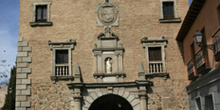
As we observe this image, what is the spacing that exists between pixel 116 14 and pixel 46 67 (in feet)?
15.1

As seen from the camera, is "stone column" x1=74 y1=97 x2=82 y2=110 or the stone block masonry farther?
the stone block masonry

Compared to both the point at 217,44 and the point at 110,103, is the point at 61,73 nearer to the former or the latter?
the point at 110,103

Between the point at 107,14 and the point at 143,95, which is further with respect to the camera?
the point at 107,14

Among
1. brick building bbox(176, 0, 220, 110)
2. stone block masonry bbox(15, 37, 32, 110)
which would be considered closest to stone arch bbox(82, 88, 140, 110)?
brick building bbox(176, 0, 220, 110)

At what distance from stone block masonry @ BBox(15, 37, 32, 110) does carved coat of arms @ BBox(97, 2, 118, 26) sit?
403cm

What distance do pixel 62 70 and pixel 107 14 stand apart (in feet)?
12.4

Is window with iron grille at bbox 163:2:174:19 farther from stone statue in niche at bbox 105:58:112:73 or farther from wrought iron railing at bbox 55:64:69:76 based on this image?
wrought iron railing at bbox 55:64:69:76

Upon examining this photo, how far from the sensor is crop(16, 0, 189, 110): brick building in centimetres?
1372

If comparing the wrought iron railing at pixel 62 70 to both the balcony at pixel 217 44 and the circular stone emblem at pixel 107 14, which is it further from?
the balcony at pixel 217 44

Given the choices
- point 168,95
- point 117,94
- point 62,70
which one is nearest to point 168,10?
point 168,95

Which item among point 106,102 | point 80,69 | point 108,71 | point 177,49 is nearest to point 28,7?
point 80,69

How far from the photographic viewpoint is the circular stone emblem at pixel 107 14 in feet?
48.4

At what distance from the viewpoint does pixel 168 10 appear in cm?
1508

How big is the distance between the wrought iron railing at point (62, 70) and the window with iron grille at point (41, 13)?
2720 mm
